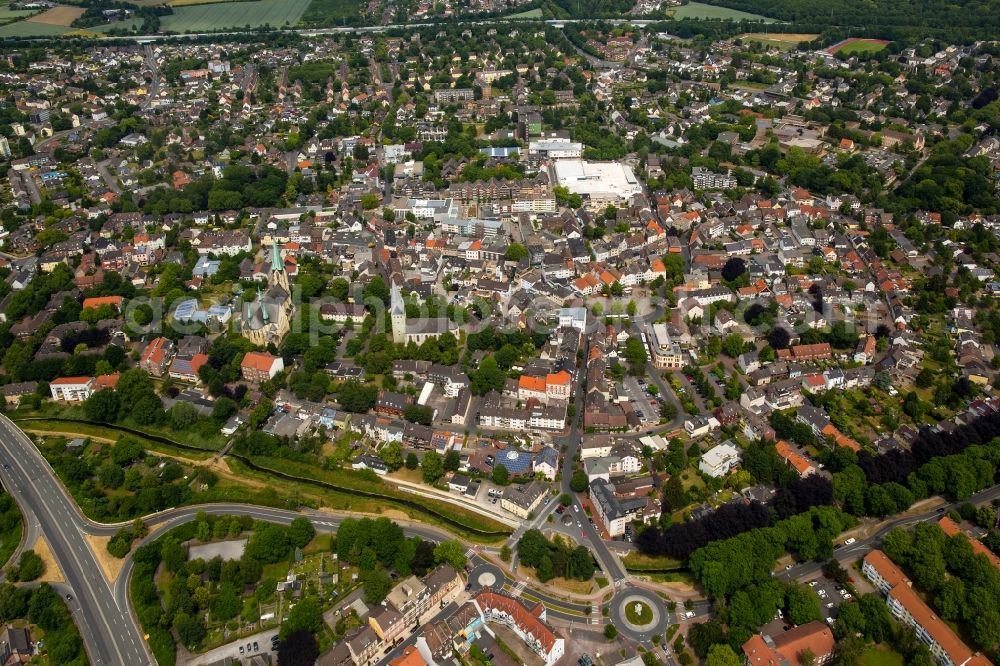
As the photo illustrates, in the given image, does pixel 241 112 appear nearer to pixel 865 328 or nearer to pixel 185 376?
pixel 185 376

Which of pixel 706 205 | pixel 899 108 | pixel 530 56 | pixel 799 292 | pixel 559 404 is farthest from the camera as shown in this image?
pixel 530 56

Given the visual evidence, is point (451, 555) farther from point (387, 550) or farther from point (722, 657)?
point (722, 657)

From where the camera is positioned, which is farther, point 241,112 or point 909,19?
point 909,19

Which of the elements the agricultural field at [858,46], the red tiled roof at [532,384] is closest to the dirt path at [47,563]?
the red tiled roof at [532,384]

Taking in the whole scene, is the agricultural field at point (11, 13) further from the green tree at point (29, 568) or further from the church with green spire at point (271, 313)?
the green tree at point (29, 568)

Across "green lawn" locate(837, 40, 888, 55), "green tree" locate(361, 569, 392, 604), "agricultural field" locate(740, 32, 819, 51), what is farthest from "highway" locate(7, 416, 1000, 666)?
"agricultural field" locate(740, 32, 819, 51)

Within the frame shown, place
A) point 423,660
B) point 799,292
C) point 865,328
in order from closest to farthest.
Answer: point 423,660 < point 865,328 < point 799,292

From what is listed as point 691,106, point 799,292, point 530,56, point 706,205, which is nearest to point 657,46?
point 530,56
